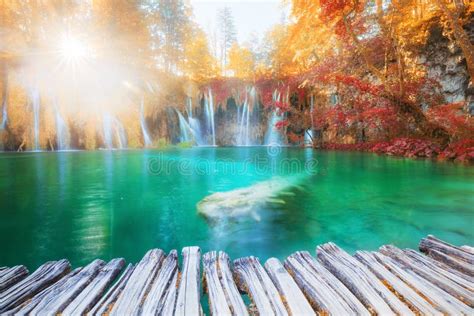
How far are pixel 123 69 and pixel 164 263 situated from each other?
21431 millimetres

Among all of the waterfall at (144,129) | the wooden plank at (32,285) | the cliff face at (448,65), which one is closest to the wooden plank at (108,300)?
the wooden plank at (32,285)

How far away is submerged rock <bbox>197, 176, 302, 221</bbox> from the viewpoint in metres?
4.34

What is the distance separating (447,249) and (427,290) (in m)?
0.84

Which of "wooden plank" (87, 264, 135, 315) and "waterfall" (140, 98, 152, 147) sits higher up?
"waterfall" (140, 98, 152, 147)

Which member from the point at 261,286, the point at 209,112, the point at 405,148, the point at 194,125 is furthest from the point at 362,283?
the point at 209,112

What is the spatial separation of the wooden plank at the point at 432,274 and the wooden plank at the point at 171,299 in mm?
1704

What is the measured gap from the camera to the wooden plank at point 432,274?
55.8 inches

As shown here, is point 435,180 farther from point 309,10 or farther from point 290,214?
point 309,10

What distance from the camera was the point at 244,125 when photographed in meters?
21.7

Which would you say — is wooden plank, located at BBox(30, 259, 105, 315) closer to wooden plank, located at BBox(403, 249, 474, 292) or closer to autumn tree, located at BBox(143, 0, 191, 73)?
wooden plank, located at BBox(403, 249, 474, 292)

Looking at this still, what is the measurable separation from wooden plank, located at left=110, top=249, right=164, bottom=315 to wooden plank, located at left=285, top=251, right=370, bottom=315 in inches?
40.2

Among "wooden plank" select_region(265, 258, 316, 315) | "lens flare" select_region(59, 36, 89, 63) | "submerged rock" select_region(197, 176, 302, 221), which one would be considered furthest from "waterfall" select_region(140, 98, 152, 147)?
"wooden plank" select_region(265, 258, 316, 315)

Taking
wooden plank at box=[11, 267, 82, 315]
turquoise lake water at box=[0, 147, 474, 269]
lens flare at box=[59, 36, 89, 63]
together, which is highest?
lens flare at box=[59, 36, 89, 63]

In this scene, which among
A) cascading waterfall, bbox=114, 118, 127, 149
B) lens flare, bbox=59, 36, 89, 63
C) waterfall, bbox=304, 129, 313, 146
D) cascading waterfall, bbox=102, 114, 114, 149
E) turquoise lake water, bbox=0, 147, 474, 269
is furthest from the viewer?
waterfall, bbox=304, 129, 313, 146
